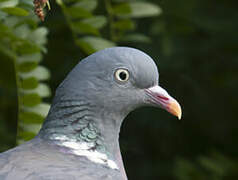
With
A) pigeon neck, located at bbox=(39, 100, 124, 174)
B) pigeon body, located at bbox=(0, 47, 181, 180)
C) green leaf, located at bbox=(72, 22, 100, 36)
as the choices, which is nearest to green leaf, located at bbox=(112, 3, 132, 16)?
green leaf, located at bbox=(72, 22, 100, 36)

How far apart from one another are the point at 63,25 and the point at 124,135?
897 millimetres

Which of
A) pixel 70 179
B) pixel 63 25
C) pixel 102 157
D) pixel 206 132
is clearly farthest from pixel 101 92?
pixel 206 132

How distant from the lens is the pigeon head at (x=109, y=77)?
230 cm

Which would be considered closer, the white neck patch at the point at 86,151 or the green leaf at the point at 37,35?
the white neck patch at the point at 86,151

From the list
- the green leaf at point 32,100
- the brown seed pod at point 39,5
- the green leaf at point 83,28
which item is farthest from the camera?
the green leaf at point 83,28

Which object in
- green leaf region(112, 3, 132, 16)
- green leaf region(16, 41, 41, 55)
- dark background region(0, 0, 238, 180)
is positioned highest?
green leaf region(112, 3, 132, 16)

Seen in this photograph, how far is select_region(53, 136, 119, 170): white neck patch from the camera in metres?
2.25

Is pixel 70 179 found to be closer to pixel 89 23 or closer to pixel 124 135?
pixel 89 23

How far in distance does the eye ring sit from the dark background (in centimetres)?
134

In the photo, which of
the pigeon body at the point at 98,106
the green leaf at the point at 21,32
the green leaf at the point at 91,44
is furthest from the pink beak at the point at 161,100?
the green leaf at the point at 21,32

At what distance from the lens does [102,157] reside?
7.51 ft

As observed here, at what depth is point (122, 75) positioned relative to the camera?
2324mm

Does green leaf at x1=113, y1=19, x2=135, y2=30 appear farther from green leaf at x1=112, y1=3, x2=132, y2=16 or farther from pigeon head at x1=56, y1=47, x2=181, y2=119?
pigeon head at x1=56, y1=47, x2=181, y2=119

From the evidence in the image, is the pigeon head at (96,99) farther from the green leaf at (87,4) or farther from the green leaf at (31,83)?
the green leaf at (87,4)
